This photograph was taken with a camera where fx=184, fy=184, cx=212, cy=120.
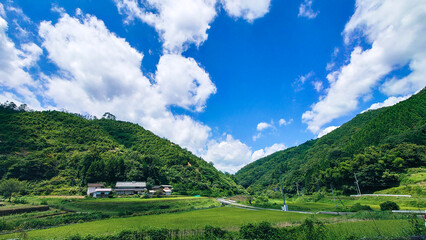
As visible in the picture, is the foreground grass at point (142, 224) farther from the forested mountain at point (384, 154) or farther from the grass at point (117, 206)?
the forested mountain at point (384, 154)

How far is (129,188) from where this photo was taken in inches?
2239

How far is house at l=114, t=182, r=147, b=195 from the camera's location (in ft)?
180

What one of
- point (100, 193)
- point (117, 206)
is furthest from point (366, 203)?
point (100, 193)

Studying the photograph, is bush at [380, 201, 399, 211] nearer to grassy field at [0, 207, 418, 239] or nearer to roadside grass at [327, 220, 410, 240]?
grassy field at [0, 207, 418, 239]

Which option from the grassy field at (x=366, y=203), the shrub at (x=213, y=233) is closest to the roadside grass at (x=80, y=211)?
the shrub at (x=213, y=233)

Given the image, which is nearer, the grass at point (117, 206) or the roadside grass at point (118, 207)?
the roadside grass at point (118, 207)

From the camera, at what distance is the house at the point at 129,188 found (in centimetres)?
5484

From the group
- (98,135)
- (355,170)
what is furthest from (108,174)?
(355,170)

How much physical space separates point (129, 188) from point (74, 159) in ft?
83.7

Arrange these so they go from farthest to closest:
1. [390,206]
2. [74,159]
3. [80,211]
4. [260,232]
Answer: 1. [74,159]
2. [80,211]
3. [390,206]
4. [260,232]

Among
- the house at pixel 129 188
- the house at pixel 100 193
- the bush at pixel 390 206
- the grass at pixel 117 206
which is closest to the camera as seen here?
the bush at pixel 390 206

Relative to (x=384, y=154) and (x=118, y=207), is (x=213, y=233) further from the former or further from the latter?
(x=384, y=154)

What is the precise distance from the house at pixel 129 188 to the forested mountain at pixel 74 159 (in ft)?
16.9

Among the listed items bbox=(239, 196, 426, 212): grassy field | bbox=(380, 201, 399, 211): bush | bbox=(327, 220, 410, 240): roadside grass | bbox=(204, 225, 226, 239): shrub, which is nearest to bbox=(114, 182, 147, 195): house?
bbox=(239, 196, 426, 212): grassy field
